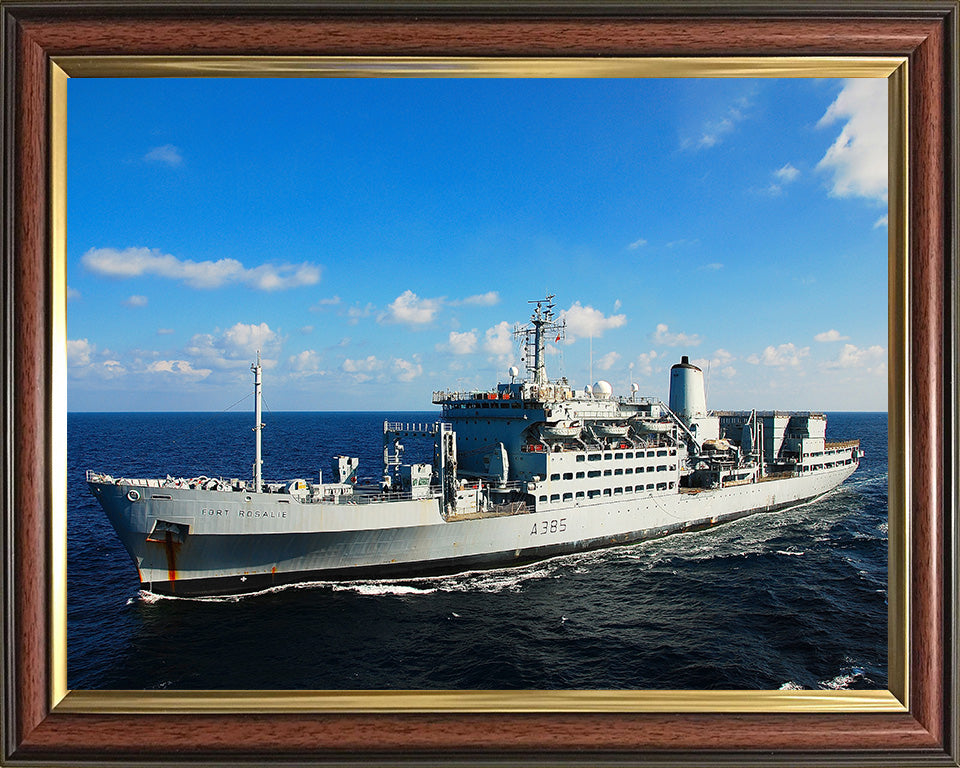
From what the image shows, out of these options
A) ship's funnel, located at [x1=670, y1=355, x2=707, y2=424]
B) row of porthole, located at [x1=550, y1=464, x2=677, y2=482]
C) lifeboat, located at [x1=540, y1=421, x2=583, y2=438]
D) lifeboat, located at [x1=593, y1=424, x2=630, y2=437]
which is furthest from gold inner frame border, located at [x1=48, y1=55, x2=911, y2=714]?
ship's funnel, located at [x1=670, y1=355, x2=707, y2=424]

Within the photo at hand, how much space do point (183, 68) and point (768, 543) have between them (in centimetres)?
2231

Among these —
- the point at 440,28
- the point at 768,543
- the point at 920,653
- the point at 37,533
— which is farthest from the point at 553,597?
the point at 440,28

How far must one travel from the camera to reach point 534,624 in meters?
12.6

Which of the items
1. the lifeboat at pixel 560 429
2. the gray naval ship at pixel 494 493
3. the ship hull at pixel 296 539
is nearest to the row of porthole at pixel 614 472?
the gray naval ship at pixel 494 493

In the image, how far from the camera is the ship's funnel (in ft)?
79.9

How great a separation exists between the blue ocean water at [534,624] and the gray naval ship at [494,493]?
2.50 ft

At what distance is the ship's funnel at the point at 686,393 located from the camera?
24359mm

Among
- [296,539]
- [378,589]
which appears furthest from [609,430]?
[296,539]

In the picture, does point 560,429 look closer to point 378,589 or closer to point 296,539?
point 378,589

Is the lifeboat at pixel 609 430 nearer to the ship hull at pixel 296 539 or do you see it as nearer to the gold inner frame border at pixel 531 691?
the ship hull at pixel 296 539

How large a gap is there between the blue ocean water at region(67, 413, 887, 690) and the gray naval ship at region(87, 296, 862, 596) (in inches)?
30.0

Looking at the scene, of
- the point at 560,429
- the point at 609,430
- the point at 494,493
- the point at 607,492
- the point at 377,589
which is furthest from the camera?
the point at 609,430

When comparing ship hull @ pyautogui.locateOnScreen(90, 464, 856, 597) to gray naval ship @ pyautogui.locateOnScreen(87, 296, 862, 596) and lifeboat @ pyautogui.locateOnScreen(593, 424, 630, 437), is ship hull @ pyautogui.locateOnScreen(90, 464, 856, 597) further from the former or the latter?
lifeboat @ pyautogui.locateOnScreen(593, 424, 630, 437)

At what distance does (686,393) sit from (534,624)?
1550 centimetres
